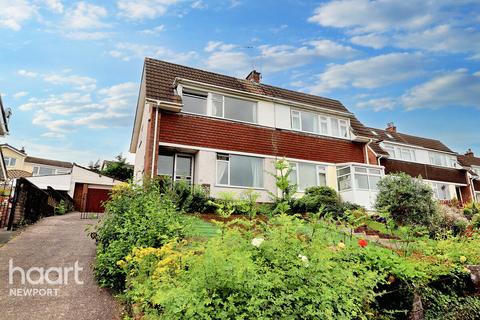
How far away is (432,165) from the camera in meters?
27.3

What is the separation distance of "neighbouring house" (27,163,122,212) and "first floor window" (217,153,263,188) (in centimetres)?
1753

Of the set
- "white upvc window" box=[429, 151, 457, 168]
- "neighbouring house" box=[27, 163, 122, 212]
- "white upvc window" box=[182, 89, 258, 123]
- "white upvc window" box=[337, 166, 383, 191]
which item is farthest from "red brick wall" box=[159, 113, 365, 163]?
"neighbouring house" box=[27, 163, 122, 212]

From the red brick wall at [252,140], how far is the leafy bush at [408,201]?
16.4 feet

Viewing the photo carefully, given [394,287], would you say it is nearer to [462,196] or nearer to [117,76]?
[117,76]

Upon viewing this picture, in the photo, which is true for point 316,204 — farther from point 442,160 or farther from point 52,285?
point 442,160

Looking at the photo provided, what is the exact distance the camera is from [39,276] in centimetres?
544

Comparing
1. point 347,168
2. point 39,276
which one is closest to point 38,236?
point 39,276

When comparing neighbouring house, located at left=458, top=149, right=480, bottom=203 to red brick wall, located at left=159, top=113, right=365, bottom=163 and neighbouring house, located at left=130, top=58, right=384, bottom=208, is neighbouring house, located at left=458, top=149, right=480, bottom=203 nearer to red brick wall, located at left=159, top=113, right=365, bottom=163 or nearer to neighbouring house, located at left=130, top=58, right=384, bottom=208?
neighbouring house, located at left=130, top=58, right=384, bottom=208

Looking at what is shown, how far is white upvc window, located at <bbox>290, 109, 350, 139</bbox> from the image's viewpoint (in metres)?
17.0

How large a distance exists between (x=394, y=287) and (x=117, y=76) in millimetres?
12042

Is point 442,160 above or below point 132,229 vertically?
above

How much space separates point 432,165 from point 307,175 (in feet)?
58.5

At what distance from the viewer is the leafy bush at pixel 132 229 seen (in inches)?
193

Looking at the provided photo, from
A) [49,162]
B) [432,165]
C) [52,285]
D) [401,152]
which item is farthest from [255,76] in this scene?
[49,162]
